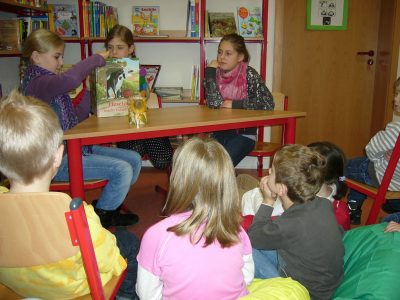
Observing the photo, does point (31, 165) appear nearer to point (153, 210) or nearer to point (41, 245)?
point (41, 245)

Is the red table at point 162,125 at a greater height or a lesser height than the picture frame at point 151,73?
lesser

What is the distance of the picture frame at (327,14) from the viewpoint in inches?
150

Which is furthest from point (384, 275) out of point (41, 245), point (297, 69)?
point (297, 69)

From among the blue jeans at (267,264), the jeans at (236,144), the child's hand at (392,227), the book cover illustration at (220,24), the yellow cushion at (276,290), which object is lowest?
the blue jeans at (267,264)

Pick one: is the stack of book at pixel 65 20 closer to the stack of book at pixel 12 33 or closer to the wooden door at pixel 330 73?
the stack of book at pixel 12 33

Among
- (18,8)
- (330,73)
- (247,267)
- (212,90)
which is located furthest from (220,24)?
(247,267)

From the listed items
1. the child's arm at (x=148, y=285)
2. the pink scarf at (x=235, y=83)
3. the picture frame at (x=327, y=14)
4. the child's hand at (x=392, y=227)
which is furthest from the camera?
the picture frame at (x=327, y=14)

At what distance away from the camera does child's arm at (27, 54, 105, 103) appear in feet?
6.63

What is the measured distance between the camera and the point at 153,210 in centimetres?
297

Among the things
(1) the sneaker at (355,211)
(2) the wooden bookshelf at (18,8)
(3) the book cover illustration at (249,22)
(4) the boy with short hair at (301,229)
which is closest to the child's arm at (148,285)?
(4) the boy with short hair at (301,229)

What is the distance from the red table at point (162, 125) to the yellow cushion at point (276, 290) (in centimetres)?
97

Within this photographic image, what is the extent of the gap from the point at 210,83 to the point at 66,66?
1621mm

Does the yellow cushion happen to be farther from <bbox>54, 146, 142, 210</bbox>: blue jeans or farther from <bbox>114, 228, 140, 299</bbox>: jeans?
<bbox>54, 146, 142, 210</bbox>: blue jeans

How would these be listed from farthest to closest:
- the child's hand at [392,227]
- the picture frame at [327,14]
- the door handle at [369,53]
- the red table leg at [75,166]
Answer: the door handle at [369,53], the picture frame at [327,14], the red table leg at [75,166], the child's hand at [392,227]
